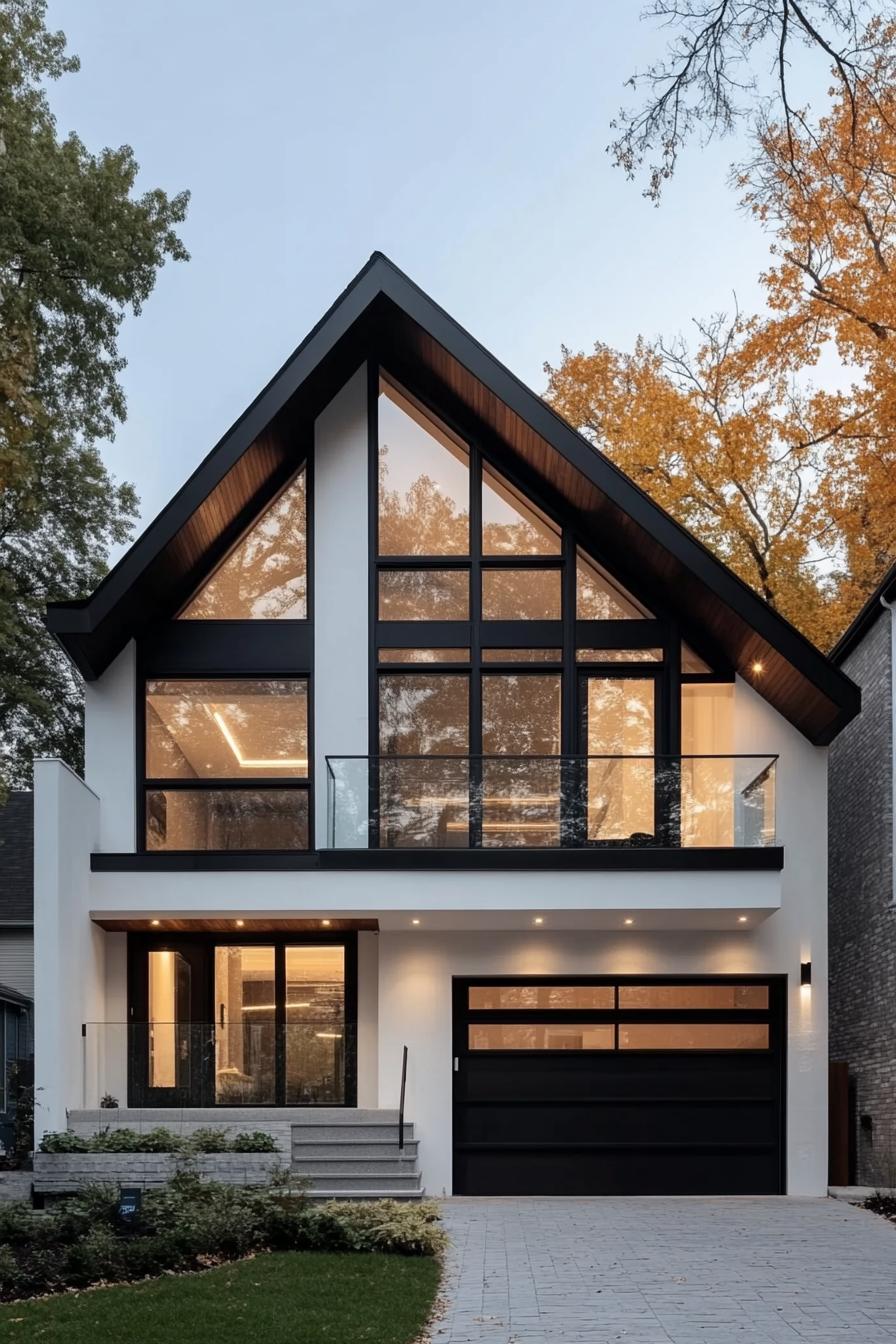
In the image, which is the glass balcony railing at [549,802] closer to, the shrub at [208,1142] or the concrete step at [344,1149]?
the concrete step at [344,1149]

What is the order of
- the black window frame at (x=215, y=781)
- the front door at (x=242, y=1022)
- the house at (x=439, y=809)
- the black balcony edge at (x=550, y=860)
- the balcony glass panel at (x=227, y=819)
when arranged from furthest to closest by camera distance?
the black window frame at (x=215, y=781) < the balcony glass panel at (x=227, y=819) < the front door at (x=242, y=1022) < the house at (x=439, y=809) < the black balcony edge at (x=550, y=860)

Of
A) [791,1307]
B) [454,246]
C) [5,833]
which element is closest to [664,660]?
[791,1307]

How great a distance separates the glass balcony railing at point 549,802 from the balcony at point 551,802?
0.01 m

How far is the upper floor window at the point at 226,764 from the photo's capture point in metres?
15.8

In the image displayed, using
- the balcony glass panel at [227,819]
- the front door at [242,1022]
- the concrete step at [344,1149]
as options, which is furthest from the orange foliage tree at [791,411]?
the concrete step at [344,1149]

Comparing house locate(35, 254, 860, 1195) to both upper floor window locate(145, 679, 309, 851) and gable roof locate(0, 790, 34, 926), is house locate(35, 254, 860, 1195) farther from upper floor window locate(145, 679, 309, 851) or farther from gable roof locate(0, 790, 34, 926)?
gable roof locate(0, 790, 34, 926)

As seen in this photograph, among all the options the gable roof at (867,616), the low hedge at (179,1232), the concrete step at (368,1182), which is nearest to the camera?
the low hedge at (179,1232)

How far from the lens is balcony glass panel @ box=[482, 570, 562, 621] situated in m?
16.4

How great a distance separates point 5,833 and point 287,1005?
11.1 metres

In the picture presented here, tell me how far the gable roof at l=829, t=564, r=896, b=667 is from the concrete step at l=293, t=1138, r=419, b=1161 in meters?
7.77

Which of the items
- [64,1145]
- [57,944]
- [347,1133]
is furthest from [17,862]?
[347,1133]

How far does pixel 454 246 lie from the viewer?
6153 centimetres

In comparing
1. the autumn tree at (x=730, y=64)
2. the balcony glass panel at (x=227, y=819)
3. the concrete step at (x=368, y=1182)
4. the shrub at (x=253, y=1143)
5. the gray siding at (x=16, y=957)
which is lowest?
the concrete step at (x=368, y=1182)

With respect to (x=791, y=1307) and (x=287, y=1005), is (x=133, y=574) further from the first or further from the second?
(x=791, y=1307)
